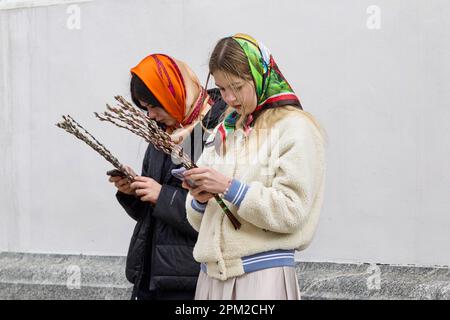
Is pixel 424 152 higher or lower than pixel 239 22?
lower

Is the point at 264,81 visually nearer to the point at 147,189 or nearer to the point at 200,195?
the point at 200,195

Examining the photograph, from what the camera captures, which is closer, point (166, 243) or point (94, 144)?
point (94, 144)

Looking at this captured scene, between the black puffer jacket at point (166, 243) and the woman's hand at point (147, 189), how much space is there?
1.0 inches

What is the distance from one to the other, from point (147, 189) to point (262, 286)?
0.79 metres

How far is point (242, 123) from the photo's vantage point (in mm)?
3127

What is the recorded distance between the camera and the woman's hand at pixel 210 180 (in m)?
2.94

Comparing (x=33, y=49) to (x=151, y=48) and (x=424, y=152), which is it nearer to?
(x=151, y=48)

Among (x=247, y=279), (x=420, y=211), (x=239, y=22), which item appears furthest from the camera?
(x=239, y=22)

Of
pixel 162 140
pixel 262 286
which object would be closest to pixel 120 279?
pixel 162 140

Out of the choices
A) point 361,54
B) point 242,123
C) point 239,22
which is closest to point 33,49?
point 239,22

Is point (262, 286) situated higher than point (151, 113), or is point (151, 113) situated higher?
point (151, 113)

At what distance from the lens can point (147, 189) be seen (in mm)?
3613

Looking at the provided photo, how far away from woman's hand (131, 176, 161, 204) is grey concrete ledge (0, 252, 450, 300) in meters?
1.59

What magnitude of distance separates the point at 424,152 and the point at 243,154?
190cm
